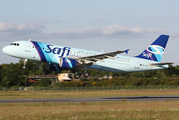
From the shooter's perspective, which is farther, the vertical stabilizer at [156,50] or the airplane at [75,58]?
the vertical stabilizer at [156,50]

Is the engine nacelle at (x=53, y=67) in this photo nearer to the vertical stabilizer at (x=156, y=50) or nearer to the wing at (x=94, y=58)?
the wing at (x=94, y=58)

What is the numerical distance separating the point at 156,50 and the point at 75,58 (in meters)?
18.3

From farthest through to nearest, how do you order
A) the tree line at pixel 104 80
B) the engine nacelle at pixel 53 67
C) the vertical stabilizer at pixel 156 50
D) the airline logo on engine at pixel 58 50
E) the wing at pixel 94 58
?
the tree line at pixel 104 80
the vertical stabilizer at pixel 156 50
the engine nacelle at pixel 53 67
the wing at pixel 94 58
the airline logo on engine at pixel 58 50

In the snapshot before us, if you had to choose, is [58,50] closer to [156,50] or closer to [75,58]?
[75,58]

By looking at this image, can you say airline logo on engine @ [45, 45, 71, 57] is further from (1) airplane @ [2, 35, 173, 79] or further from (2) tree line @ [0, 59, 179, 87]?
(2) tree line @ [0, 59, 179, 87]

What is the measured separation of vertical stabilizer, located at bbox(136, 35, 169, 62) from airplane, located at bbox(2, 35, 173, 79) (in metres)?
1.41

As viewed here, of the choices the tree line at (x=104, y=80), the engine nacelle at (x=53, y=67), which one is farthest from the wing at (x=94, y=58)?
the tree line at (x=104, y=80)

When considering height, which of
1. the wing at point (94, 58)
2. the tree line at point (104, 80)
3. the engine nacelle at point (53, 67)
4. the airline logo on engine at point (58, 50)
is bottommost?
the tree line at point (104, 80)

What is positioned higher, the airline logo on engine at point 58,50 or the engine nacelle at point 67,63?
the airline logo on engine at point 58,50

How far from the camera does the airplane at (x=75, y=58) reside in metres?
39.5

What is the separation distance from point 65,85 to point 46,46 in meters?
41.8

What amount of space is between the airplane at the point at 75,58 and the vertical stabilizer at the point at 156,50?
1407 millimetres

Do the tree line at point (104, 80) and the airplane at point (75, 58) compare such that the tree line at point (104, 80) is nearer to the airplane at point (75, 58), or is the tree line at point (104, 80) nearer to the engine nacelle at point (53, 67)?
the airplane at point (75, 58)

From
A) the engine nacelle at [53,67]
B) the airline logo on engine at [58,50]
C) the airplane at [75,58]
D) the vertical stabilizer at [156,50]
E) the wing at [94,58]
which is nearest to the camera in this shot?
→ the airplane at [75,58]
